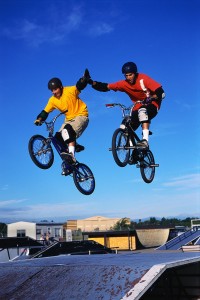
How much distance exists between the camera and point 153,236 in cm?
3603

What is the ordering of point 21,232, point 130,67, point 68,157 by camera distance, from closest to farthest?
1. point 130,67
2. point 68,157
3. point 21,232


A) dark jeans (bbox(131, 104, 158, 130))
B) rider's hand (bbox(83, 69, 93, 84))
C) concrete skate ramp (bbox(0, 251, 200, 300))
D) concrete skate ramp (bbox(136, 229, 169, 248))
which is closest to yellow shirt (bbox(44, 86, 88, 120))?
rider's hand (bbox(83, 69, 93, 84))

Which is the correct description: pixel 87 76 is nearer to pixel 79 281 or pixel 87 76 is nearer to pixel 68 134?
pixel 68 134

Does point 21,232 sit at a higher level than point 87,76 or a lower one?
lower

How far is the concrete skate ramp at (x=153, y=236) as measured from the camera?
115 feet

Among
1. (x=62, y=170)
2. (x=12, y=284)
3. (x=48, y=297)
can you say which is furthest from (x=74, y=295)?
(x=62, y=170)

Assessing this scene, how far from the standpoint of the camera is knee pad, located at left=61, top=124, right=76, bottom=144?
8.81 metres

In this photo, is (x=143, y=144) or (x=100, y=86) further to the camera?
(x=143, y=144)

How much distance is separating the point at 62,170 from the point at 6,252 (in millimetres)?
6710

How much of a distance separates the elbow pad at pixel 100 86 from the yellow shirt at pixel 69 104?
0.38 metres

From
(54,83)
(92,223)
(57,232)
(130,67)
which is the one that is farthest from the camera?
(92,223)

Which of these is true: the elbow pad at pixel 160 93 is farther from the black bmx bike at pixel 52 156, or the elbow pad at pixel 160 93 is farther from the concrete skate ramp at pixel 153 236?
the concrete skate ramp at pixel 153 236

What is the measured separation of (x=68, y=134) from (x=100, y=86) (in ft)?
3.89

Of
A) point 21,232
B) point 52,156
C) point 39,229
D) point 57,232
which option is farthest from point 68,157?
point 21,232
